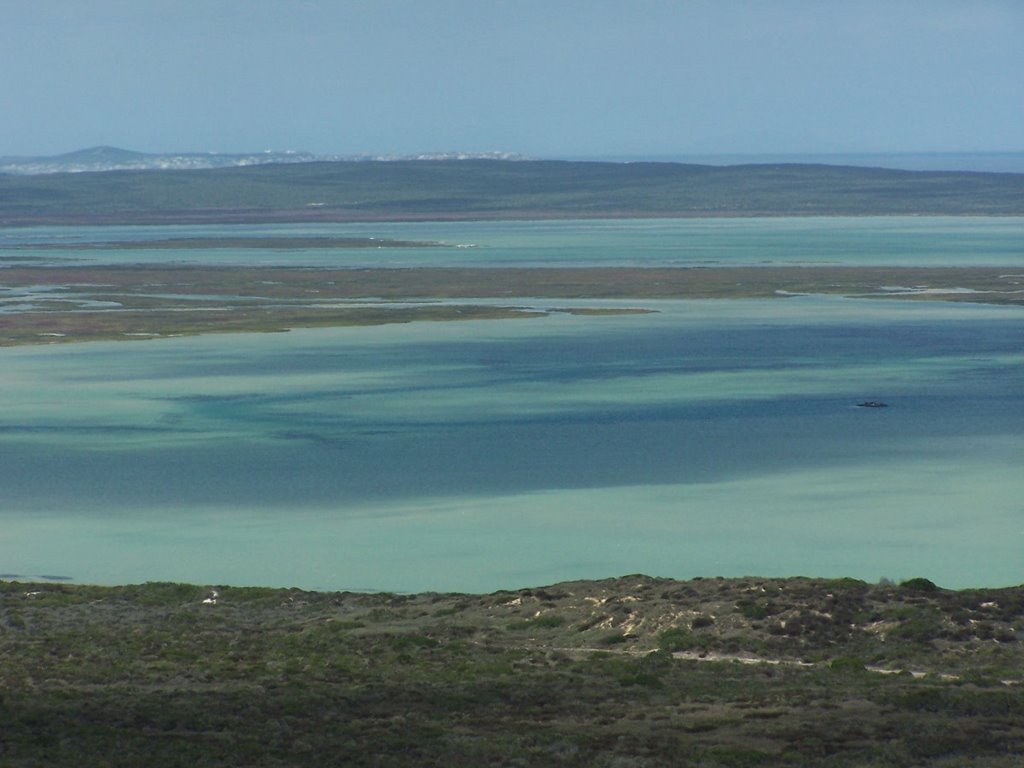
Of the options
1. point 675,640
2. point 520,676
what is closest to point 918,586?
point 675,640

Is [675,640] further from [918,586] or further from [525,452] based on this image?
[525,452]

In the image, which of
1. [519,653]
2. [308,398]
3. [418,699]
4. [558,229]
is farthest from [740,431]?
[558,229]

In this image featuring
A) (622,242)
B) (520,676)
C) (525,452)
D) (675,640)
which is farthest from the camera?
(622,242)

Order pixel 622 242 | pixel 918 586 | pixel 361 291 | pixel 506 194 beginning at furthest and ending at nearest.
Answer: pixel 506 194 < pixel 622 242 < pixel 361 291 < pixel 918 586

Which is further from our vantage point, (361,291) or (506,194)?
(506,194)

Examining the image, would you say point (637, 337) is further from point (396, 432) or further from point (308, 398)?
point (396, 432)

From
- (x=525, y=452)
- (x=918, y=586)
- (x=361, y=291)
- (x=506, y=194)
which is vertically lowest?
(x=918, y=586)

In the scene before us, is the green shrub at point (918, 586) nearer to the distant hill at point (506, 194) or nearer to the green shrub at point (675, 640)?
the green shrub at point (675, 640)

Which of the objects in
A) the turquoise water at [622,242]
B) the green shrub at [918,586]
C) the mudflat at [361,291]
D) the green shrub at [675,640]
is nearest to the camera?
the green shrub at [675,640]

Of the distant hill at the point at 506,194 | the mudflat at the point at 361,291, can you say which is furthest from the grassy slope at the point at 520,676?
the distant hill at the point at 506,194
